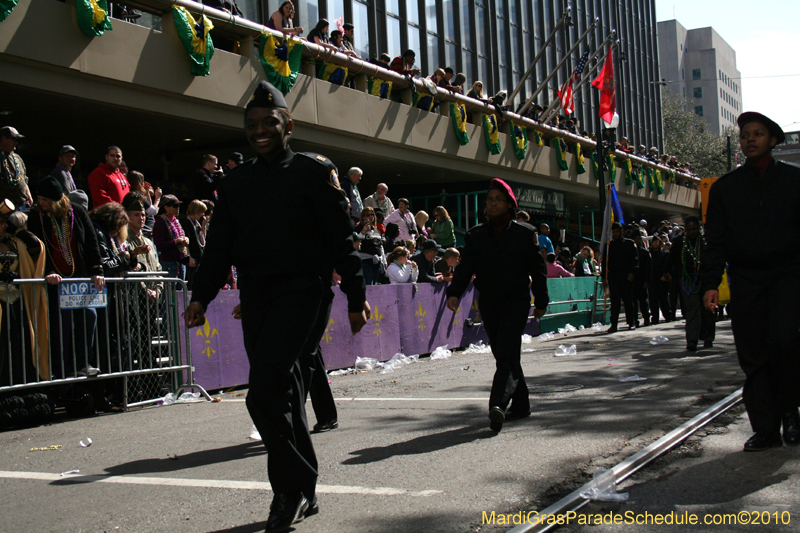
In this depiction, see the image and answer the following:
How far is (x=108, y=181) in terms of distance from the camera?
10.5m

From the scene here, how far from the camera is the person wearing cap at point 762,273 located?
4645 mm

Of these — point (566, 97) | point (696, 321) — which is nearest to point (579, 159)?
point (566, 97)

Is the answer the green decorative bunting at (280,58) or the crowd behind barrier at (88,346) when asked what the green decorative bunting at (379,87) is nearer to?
the green decorative bunting at (280,58)

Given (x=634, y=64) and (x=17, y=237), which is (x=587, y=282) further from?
(x=634, y=64)

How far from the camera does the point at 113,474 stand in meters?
4.90

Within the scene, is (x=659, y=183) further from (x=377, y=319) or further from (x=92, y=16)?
(x=92, y=16)

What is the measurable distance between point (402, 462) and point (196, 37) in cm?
1125

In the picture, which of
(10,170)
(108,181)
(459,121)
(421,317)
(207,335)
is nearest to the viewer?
(207,335)

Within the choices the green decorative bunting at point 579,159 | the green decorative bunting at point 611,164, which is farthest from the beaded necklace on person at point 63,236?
the green decorative bunting at point 611,164

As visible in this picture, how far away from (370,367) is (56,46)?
6.91 m

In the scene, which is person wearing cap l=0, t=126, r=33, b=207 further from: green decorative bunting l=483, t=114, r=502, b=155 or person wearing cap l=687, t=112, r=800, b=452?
green decorative bunting l=483, t=114, r=502, b=155

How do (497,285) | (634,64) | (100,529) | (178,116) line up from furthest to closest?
(634,64) → (178,116) → (497,285) → (100,529)

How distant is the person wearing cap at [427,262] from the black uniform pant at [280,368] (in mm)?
Answer: 9786

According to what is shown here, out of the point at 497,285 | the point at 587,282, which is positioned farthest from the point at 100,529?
the point at 587,282
